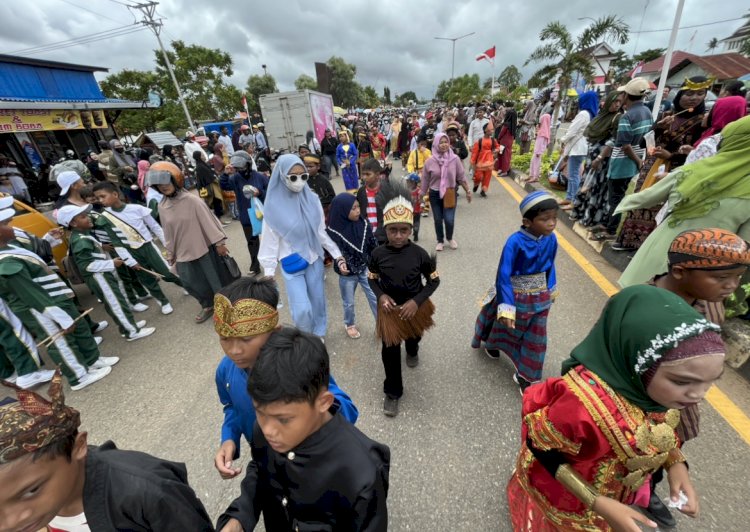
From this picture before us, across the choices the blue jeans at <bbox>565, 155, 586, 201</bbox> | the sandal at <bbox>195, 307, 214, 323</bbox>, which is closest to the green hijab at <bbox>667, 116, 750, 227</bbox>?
the blue jeans at <bbox>565, 155, 586, 201</bbox>

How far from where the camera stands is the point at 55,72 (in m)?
18.7

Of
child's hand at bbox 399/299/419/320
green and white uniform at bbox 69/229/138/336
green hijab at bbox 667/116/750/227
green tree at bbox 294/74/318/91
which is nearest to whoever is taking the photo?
green hijab at bbox 667/116/750/227

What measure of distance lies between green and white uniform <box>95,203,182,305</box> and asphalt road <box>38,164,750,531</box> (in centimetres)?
54

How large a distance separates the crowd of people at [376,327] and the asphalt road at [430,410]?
0.23 meters

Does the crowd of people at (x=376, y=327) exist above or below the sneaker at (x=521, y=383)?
above

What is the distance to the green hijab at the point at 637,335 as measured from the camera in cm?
104

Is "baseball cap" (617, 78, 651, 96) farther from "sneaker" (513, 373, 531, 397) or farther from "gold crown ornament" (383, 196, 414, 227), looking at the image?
"sneaker" (513, 373, 531, 397)

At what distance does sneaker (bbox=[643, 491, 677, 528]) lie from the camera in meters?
1.82

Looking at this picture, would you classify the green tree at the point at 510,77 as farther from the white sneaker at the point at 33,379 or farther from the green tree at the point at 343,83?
the white sneaker at the point at 33,379

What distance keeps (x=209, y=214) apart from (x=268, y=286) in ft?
9.57

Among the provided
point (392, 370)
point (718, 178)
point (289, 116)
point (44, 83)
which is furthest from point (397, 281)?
point (44, 83)

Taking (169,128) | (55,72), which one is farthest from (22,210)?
(169,128)

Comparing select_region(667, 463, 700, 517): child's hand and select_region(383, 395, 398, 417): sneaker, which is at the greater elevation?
select_region(667, 463, 700, 517): child's hand

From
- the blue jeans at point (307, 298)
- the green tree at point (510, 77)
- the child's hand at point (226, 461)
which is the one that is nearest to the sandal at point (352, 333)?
the blue jeans at point (307, 298)
